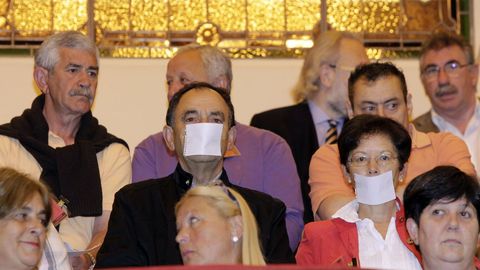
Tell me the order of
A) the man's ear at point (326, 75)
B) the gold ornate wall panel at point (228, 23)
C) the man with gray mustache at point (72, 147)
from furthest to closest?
the gold ornate wall panel at point (228, 23) → the man's ear at point (326, 75) → the man with gray mustache at point (72, 147)

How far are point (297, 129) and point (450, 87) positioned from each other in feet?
3.10

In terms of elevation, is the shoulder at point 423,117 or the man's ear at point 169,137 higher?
the man's ear at point 169,137

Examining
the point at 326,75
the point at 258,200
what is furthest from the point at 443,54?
the point at 258,200

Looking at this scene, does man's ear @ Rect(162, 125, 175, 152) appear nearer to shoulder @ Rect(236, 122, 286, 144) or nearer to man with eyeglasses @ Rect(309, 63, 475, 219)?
shoulder @ Rect(236, 122, 286, 144)

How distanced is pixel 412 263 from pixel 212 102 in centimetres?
104

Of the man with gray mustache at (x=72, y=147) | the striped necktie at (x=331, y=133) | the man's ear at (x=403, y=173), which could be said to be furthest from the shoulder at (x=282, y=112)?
the man's ear at (x=403, y=173)

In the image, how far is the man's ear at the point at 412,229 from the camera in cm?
443

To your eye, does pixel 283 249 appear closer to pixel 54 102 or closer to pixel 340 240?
pixel 340 240

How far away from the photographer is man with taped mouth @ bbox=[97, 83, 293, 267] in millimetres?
4621

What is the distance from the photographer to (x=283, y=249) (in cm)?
469

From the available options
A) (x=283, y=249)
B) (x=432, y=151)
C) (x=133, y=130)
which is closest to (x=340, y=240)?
(x=283, y=249)

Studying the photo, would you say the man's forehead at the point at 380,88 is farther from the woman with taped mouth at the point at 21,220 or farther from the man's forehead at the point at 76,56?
the woman with taped mouth at the point at 21,220

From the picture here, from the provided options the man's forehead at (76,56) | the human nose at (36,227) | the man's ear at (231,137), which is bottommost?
the human nose at (36,227)

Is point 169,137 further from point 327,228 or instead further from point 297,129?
point 297,129
